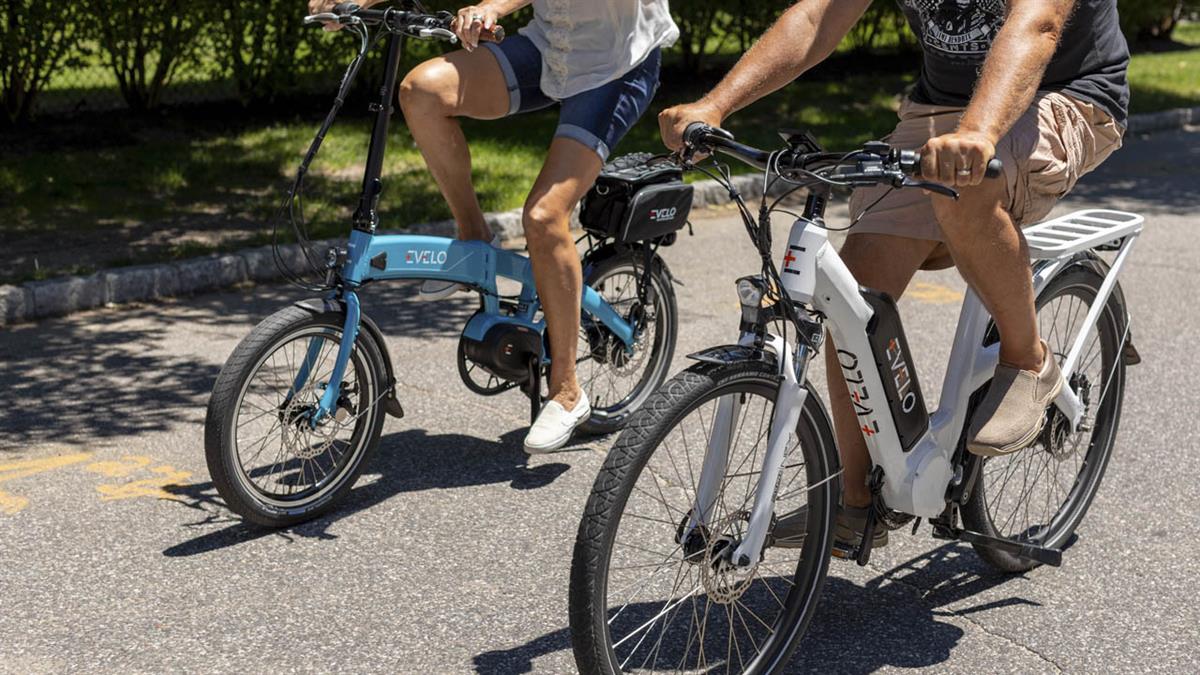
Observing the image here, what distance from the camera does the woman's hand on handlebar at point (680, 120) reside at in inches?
125

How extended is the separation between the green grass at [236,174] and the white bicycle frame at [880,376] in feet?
15.3

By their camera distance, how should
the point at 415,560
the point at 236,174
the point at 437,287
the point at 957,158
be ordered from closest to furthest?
1. the point at 957,158
2. the point at 415,560
3. the point at 437,287
4. the point at 236,174

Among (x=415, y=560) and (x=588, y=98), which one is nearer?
(x=415, y=560)

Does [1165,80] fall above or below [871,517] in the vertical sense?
above

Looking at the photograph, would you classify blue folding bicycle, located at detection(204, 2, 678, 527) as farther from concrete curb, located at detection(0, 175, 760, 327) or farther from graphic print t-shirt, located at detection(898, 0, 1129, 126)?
concrete curb, located at detection(0, 175, 760, 327)

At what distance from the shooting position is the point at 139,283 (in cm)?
698

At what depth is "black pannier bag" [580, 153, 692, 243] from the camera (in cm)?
497

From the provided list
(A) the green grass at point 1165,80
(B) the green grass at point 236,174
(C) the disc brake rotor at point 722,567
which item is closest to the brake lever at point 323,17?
(C) the disc brake rotor at point 722,567

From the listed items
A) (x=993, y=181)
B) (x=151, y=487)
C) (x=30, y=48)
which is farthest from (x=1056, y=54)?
(x=30, y=48)

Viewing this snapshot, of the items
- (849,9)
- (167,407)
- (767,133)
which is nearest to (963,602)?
(849,9)

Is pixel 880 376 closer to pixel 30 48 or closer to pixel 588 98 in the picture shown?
pixel 588 98

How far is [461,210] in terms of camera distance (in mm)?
4855

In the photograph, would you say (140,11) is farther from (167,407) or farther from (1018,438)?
(1018,438)

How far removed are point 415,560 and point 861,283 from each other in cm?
150
